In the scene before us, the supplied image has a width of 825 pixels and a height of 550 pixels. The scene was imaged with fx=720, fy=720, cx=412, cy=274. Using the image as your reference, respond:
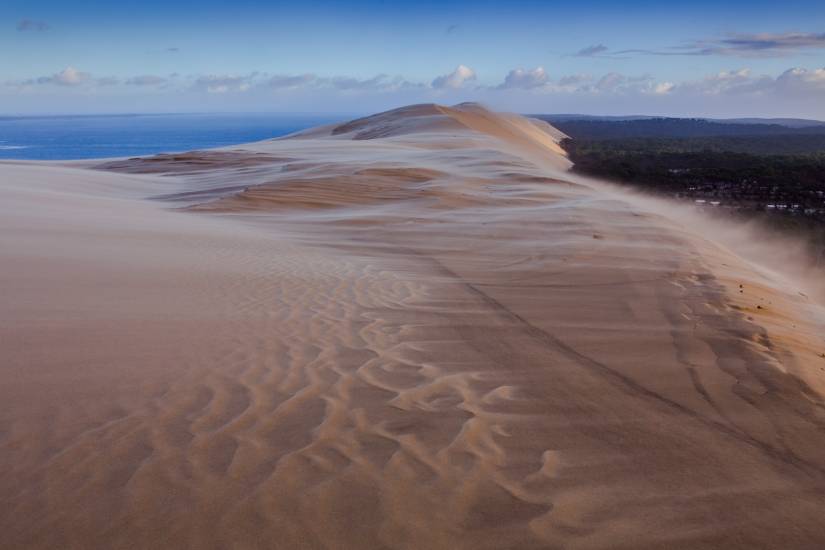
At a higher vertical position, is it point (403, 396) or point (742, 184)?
point (403, 396)

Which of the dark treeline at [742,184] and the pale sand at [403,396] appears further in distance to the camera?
the dark treeline at [742,184]

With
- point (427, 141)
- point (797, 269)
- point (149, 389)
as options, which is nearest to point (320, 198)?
point (797, 269)

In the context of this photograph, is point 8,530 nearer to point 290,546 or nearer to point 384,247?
point 290,546

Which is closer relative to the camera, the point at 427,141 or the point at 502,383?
the point at 502,383

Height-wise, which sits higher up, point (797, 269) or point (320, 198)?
point (320, 198)

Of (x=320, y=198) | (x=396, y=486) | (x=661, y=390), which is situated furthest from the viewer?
(x=320, y=198)

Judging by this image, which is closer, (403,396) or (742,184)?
(403,396)

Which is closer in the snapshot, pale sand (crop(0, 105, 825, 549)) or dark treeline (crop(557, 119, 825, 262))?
pale sand (crop(0, 105, 825, 549))

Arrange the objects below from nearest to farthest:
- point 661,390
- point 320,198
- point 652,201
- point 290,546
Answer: point 290,546 < point 661,390 < point 320,198 < point 652,201
